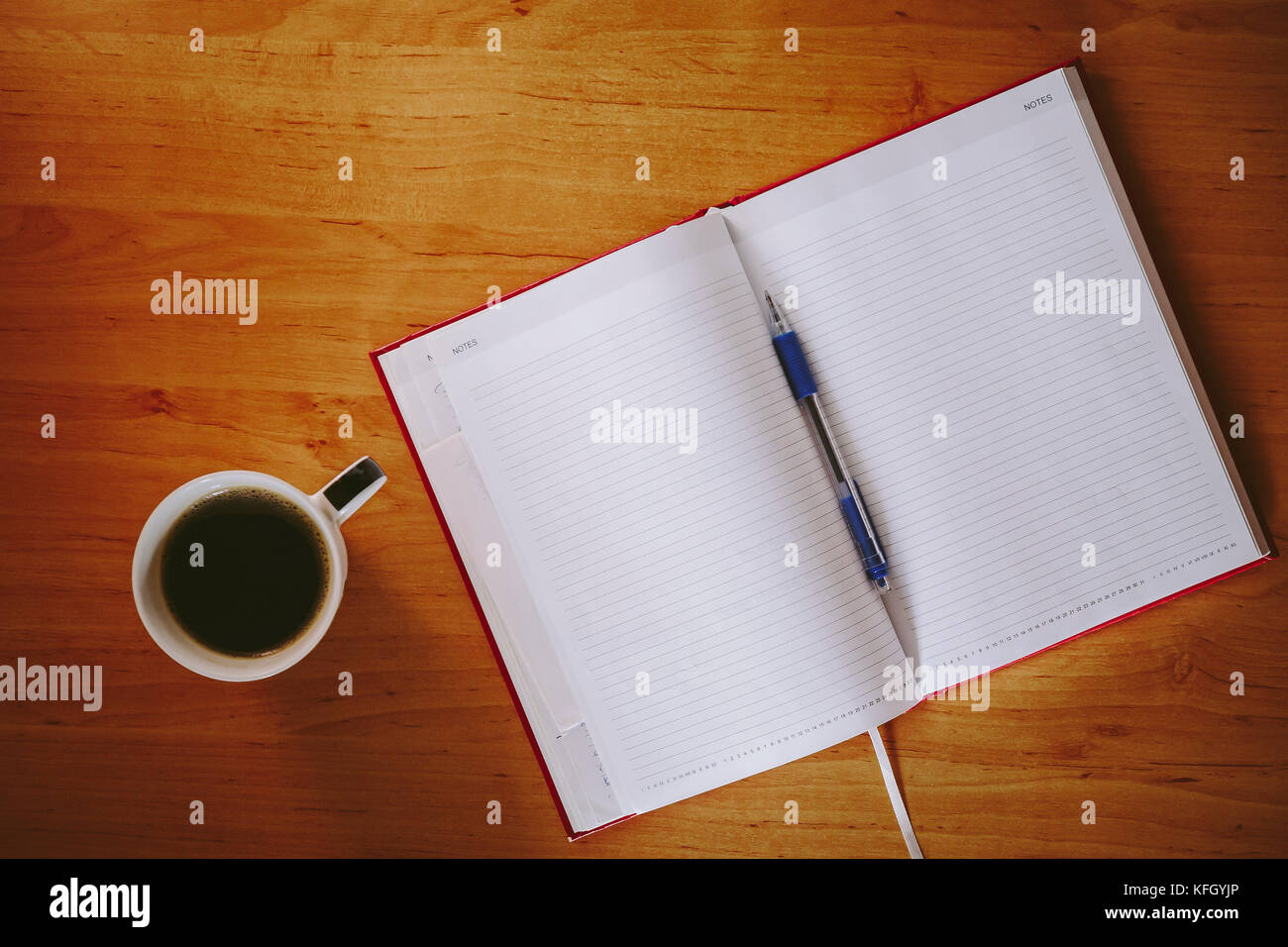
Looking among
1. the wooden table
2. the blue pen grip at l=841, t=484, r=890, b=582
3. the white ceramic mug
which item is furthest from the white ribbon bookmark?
the white ceramic mug

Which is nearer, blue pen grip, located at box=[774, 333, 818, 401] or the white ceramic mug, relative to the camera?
the white ceramic mug

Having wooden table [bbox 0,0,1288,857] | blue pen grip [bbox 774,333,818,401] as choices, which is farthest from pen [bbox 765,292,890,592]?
wooden table [bbox 0,0,1288,857]

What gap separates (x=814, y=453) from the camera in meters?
0.71

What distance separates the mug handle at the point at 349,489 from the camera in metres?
0.60

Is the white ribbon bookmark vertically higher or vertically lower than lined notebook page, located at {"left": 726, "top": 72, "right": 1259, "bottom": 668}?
lower

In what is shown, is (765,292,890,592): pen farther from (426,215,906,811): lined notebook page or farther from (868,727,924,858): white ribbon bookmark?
(868,727,924,858): white ribbon bookmark

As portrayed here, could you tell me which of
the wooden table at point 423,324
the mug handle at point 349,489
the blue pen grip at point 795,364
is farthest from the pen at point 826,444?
the mug handle at point 349,489

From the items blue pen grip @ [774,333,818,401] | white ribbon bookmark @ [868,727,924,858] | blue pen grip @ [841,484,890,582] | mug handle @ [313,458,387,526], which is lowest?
white ribbon bookmark @ [868,727,924,858]

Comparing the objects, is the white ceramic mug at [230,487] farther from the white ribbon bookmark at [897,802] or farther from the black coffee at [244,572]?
the white ribbon bookmark at [897,802]

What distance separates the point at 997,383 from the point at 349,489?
595 mm

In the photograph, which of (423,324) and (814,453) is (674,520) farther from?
(423,324)

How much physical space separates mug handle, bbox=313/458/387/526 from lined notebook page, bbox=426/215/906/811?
4.5 inches

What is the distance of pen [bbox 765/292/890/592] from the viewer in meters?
0.69
